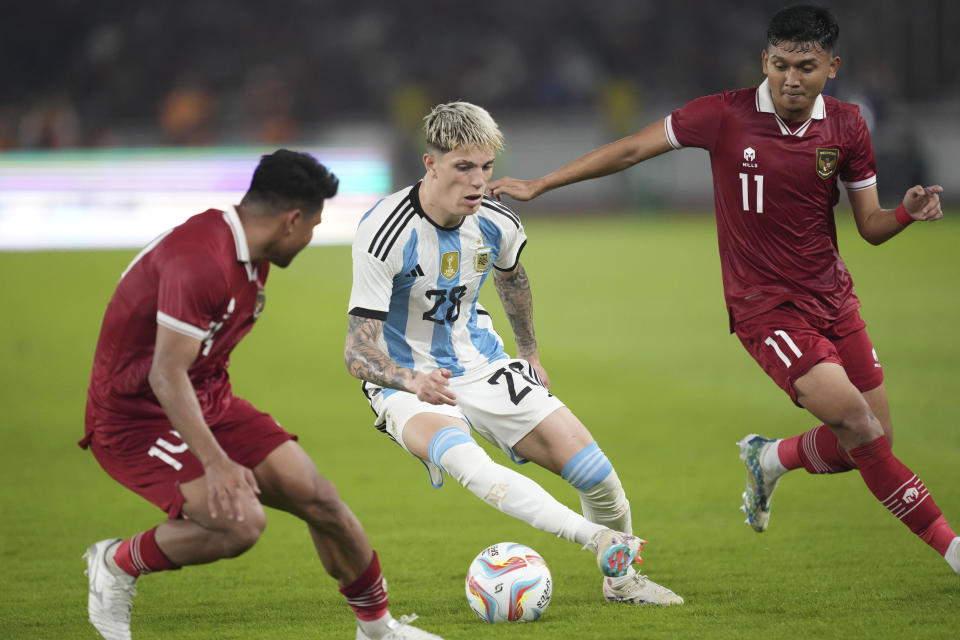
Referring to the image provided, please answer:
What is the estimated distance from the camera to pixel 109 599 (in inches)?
171

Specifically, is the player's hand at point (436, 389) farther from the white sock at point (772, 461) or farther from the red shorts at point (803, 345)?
the white sock at point (772, 461)

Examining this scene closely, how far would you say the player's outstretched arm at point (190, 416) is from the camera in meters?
3.88

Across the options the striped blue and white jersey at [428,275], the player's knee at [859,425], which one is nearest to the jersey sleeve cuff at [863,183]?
the player's knee at [859,425]

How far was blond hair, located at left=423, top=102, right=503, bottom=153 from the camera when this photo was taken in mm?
5035

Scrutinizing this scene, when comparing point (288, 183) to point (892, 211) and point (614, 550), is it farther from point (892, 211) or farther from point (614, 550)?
point (892, 211)

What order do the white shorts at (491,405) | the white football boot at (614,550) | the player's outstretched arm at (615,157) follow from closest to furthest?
the white football boot at (614,550), the white shorts at (491,405), the player's outstretched arm at (615,157)

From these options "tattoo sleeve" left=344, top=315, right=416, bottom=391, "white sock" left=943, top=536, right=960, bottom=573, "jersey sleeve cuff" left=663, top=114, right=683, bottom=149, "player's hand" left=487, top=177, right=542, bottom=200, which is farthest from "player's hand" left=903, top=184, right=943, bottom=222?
"tattoo sleeve" left=344, top=315, right=416, bottom=391

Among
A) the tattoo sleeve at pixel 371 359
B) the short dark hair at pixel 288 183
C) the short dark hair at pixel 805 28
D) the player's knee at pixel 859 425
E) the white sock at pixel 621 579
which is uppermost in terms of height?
the short dark hair at pixel 805 28

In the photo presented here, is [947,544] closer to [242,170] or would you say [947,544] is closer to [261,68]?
[242,170]

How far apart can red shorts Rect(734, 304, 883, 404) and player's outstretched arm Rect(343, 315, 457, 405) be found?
1.43 m

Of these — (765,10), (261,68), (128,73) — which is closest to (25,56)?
(128,73)

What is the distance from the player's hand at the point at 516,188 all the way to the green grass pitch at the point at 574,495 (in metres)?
1.74

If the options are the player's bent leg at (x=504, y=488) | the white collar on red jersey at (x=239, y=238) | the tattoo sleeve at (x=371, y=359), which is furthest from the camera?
the tattoo sleeve at (x=371, y=359)

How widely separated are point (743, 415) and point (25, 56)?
25.5 meters
